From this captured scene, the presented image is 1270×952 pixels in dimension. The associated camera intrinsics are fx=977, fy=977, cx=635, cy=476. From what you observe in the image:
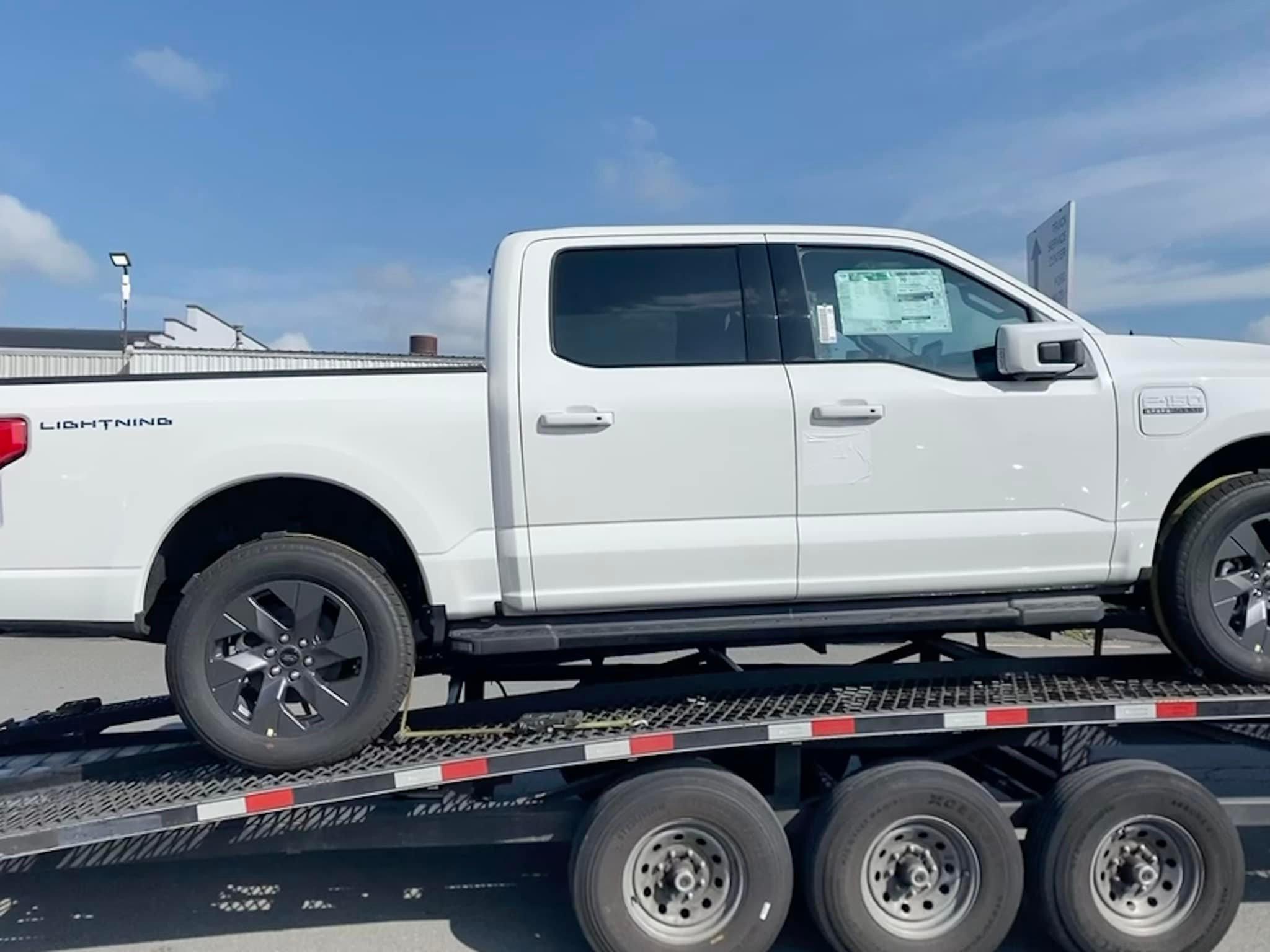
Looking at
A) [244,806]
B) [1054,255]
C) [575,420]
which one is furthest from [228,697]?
[1054,255]

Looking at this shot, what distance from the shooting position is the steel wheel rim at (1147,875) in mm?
3537

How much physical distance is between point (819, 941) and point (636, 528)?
173cm

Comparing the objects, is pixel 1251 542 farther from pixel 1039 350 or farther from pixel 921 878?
pixel 921 878

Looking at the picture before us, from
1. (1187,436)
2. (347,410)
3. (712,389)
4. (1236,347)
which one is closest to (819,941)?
(712,389)

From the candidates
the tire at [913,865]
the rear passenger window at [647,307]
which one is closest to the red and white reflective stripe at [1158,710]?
the tire at [913,865]

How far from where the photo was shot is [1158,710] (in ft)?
12.0

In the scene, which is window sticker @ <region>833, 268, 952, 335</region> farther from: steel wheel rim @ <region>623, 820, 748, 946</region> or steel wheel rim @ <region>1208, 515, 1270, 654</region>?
steel wheel rim @ <region>623, 820, 748, 946</region>

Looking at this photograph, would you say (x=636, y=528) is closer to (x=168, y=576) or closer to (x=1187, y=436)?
(x=168, y=576)

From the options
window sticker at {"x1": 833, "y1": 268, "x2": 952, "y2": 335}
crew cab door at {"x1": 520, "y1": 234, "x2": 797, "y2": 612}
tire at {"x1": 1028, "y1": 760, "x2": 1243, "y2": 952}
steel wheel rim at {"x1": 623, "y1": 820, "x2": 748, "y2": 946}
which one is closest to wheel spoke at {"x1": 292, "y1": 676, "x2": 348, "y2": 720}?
crew cab door at {"x1": 520, "y1": 234, "x2": 797, "y2": 612}

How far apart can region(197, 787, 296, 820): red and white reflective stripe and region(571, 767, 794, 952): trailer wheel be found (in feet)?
3.44

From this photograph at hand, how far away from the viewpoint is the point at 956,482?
3709 mm

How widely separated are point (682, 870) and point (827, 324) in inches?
83.0

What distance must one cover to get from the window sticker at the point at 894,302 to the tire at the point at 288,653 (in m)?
2.08

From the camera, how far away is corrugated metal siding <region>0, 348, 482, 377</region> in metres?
15.6
